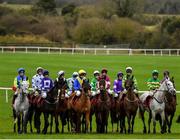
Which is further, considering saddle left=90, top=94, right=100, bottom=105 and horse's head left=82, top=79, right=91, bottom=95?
saddle left=90, top=94, right=100, bottom=105

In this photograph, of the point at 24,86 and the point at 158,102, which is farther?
the point at 158,102

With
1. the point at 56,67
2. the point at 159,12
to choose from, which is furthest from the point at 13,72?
the point at 159,12

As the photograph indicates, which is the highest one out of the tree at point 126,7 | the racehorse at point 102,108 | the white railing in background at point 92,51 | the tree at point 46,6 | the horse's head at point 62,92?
the tree at point 46,6

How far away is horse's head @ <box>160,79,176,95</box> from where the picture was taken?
21.2 m

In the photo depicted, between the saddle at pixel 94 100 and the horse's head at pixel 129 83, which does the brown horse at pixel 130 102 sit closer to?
the horse's head at pixel 129 83

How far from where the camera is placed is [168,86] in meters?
21.3

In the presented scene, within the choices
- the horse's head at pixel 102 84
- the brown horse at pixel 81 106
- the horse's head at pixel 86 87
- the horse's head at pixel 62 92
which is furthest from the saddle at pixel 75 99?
the horse's head at pixel 102 84

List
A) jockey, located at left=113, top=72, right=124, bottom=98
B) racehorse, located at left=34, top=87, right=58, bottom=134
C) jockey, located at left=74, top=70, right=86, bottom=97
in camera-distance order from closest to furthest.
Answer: racehorse, located at left=34, top=87, right=58, bottom=134 → jockey, located at left=74, top=70, right=86, bottom=97 → jockey, located at left=113, top=72, right=124, bottom=98

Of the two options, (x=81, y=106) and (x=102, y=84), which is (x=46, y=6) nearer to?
(x=81, y=106)

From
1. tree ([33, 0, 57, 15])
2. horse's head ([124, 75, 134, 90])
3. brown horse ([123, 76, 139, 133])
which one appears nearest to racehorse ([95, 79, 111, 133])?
brown horse ([123, 76, 139, 133])

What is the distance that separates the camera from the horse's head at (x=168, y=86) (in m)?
21.2

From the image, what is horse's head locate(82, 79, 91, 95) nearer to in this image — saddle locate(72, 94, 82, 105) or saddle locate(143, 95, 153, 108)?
saddle locate(72, 94, 82, 105)

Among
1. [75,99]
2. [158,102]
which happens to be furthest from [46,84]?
[158,102]

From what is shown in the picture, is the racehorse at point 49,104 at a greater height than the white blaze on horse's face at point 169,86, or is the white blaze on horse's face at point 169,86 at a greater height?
the white blaze on horse's face at point 169,86
